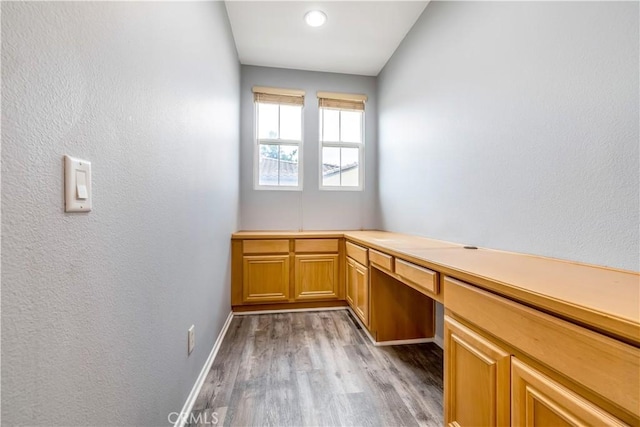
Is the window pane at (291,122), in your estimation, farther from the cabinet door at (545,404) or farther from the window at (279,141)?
the cabinet door at (545,404)

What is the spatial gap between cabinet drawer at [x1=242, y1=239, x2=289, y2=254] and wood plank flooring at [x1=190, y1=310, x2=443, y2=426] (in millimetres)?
743

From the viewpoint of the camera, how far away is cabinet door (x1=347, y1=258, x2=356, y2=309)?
2.49m

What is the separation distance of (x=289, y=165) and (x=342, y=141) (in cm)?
75

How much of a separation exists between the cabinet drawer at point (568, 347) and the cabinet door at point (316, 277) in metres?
1.91

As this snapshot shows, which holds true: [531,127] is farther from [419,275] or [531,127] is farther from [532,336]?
[532,336]

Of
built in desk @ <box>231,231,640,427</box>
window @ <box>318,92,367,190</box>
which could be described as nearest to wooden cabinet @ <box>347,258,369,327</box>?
built in desk @ <box>231,231,640,427</box>

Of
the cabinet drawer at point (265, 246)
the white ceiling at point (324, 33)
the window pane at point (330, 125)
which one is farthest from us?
the window pane at point (330, 125)

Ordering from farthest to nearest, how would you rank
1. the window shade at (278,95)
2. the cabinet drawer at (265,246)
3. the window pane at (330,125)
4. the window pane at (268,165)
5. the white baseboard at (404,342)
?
1. the window pane at (330,125)
2. the window pane at (268,165)
3. the window shade at (278,95)
4. the cabinet drawer at (265,246)
5. the white baseboard at (404,342)

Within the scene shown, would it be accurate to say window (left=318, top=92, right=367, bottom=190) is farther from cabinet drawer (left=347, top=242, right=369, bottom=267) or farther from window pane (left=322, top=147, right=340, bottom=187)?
cabinet drawer (left=347, top=242, right=369, bottom=267)

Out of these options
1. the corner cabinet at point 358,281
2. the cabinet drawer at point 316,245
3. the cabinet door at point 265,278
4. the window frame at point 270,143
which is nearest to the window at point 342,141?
the window frame at point 270,143

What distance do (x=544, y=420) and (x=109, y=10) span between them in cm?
166

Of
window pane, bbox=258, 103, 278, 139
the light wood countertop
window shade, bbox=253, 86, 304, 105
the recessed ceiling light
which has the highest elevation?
the recessed ceiling light

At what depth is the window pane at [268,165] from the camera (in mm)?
3172
